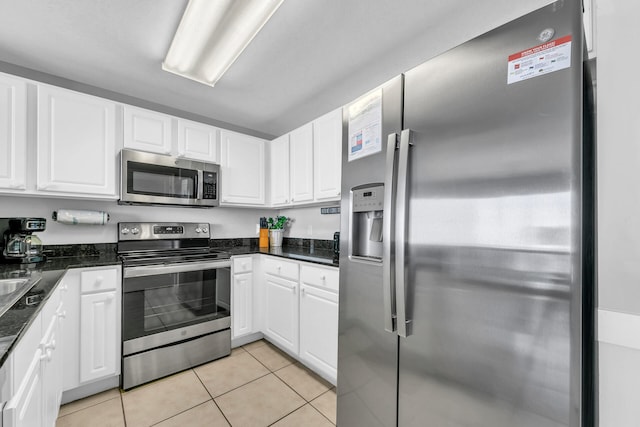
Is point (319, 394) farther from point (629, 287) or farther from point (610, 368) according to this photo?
point (629, 287)

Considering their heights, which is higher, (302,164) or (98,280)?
(302,164)

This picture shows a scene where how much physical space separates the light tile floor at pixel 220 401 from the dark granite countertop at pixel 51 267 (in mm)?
918

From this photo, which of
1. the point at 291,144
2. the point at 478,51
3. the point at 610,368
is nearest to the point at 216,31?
the point at 291,144

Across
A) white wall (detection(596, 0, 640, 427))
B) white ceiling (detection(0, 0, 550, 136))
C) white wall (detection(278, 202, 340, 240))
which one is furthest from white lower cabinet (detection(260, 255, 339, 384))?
white ceiling (detection(0, 0, 550, 136))

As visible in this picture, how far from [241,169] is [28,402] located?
89.7 inches

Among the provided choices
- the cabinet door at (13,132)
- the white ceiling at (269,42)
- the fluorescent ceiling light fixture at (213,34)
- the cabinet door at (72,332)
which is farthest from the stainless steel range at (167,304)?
the fluorescent ceiling light fixture at (213,34)

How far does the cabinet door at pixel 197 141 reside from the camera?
8.24 ft

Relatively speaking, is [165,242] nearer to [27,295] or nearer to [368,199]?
[27,295]

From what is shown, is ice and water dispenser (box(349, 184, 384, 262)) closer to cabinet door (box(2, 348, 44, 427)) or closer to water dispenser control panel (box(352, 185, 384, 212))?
water dispenser control panel (box(352, 185, 384, 212))

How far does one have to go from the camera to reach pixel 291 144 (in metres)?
2.77

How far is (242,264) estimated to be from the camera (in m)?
2.54

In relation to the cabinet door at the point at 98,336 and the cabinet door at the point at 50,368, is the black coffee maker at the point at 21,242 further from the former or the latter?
the cabinet door at the point at 50,368

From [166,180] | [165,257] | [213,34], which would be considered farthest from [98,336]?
[213,34]

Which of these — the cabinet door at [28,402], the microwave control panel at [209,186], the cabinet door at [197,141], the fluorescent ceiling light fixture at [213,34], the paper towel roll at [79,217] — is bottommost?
the cabinet door at [28,402]
